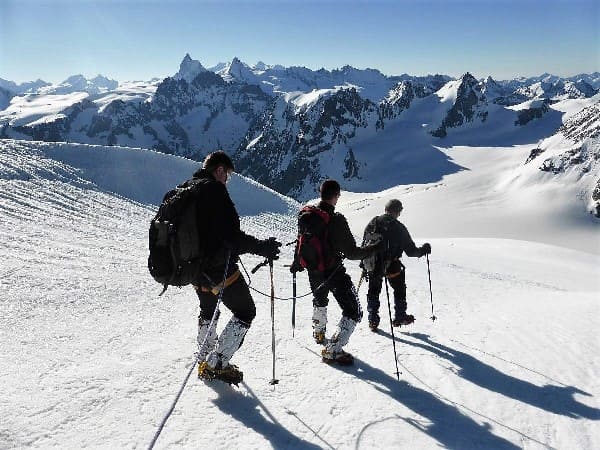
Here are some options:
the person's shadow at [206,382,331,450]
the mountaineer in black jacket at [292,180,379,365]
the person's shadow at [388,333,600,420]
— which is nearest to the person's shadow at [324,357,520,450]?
the mountaineer in black jacket at [292,180,379,365]

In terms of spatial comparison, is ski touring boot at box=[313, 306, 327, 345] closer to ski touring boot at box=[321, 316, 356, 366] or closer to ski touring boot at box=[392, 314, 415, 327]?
ski touring boot at box=[321, 316, 356, 366]

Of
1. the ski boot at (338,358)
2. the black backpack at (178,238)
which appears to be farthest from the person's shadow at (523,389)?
the black backpack at (178,238)

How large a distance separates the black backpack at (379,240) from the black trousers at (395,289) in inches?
7.9

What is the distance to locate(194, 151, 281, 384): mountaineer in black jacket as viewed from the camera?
16.9 feet

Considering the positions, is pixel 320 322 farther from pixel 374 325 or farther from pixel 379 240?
pixel 379 240

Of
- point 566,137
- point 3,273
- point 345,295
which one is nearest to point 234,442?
point 345,295

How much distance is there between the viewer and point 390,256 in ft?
27.5

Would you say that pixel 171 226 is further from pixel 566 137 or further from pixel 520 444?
pixel 566 137

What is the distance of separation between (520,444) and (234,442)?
122 inches

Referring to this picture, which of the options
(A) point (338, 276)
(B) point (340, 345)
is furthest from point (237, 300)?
(B) point (340, 345)

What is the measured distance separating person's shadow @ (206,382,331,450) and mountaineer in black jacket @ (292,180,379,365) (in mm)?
1584

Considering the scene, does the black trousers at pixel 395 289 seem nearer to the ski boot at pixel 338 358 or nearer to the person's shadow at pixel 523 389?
the person's shadow at pixel 523 389

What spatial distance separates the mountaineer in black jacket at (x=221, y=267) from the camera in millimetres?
5156

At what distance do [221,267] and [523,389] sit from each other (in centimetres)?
450
